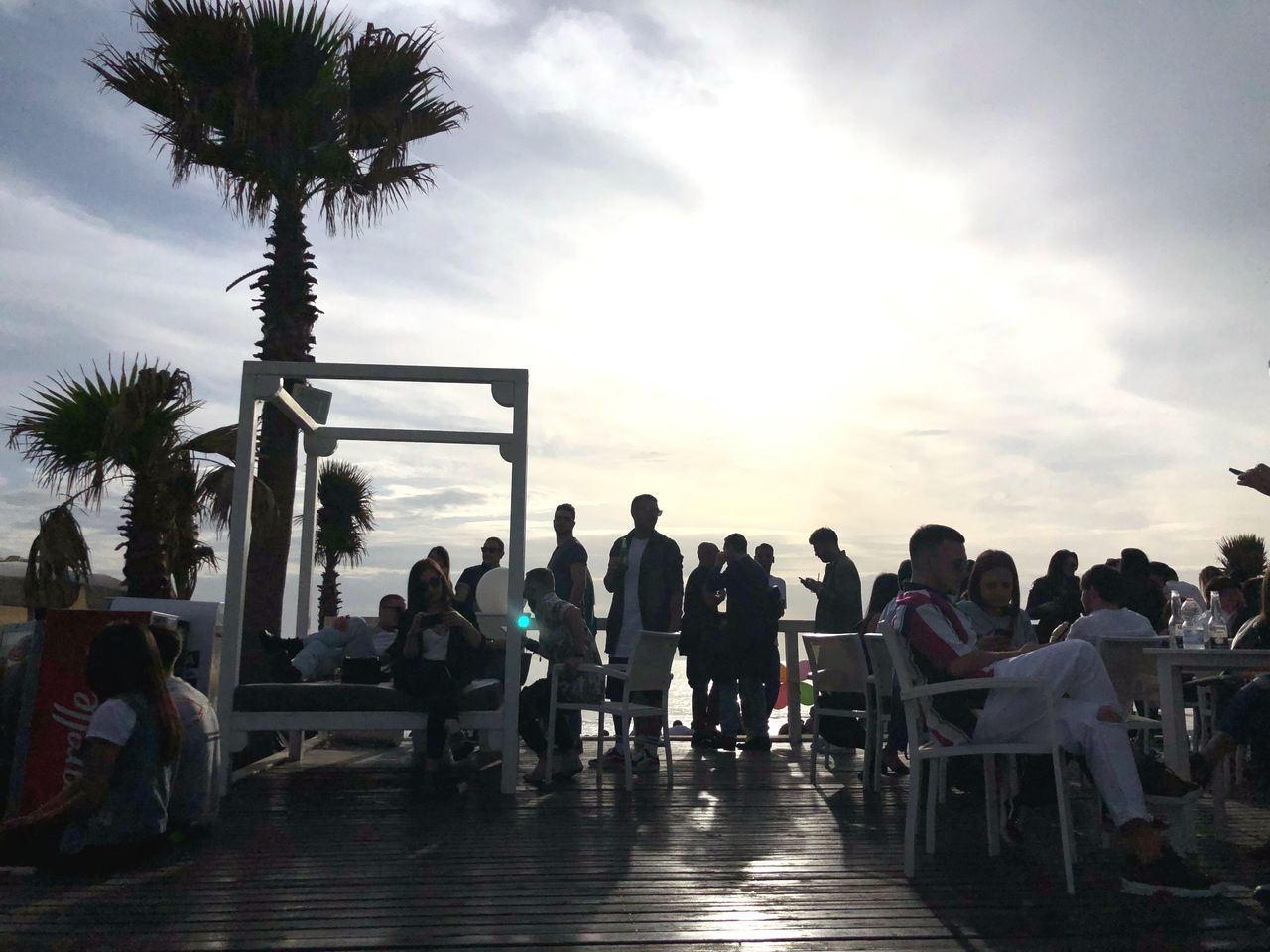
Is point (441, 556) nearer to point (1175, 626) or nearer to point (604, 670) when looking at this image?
point (604, 670)

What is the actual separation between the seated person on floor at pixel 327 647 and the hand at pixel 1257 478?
15.9ft

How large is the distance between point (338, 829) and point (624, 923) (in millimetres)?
2049

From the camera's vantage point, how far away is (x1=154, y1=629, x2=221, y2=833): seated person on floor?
4367 millimetres

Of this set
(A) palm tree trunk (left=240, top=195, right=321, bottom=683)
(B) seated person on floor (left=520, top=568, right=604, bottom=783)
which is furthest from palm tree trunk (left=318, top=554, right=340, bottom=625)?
(B) seated person on floor (left=520, top=568, right=604, bottom=783)

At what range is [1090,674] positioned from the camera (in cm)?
396

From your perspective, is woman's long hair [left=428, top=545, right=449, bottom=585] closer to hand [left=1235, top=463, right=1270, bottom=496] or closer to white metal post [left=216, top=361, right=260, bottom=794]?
white metal post [left=216, top=361, right=260, bottom=794]

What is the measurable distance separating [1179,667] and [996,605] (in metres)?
0.78

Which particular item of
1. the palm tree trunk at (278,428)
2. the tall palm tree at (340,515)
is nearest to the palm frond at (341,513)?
the tall palm tree at (340,515)

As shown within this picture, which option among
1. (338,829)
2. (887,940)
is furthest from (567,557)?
(887,940)

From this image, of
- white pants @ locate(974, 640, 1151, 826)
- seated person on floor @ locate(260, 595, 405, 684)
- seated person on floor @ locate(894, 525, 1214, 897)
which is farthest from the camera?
seated person on floor @ locate(260, 595, 405, 684)

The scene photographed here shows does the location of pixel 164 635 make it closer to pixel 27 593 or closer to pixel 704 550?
pixel 704 550

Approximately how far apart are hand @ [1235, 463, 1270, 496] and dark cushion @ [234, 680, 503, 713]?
12.8 ft

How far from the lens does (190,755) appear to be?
14.4 feet

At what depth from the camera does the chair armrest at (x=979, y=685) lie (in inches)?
151
